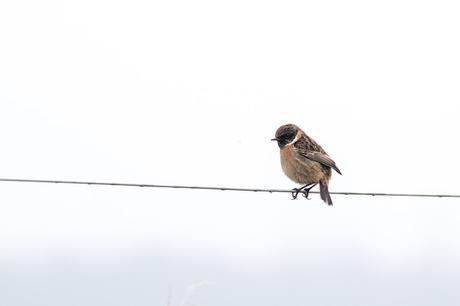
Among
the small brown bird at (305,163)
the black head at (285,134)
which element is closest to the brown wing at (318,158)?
the small brown bird at (305,163)

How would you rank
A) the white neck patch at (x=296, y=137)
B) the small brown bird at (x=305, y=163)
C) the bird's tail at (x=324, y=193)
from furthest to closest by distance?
1. the white neck patch at (x=296, y=137)
2. the small brown bird at (x=305, y=163)
3. the bird's tail at (x=324, y=193)

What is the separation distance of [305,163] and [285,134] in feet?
1.83

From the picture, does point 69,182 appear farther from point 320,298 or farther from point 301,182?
point 320,298

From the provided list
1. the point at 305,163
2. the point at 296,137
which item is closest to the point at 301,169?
the point at 305,163

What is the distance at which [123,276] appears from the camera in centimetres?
15850

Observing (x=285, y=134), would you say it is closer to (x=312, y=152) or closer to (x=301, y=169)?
(x=312, y=152)

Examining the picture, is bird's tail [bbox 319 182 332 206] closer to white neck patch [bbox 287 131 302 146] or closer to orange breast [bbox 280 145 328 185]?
orange breast [bbox 280 145 328 185]

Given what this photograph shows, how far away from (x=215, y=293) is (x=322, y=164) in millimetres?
5486

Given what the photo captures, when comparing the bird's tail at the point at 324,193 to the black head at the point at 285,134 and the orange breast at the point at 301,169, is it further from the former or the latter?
the black head at the point at 285,134

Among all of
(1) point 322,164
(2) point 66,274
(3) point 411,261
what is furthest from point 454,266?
(1) point 322,164

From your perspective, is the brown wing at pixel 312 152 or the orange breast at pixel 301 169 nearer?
the orange breast at pixel 301 169

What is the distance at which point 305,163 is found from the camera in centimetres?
1355

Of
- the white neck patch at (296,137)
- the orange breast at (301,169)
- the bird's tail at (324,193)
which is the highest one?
the white neck patch at (296,137)

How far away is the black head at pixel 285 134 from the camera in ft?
45.9
